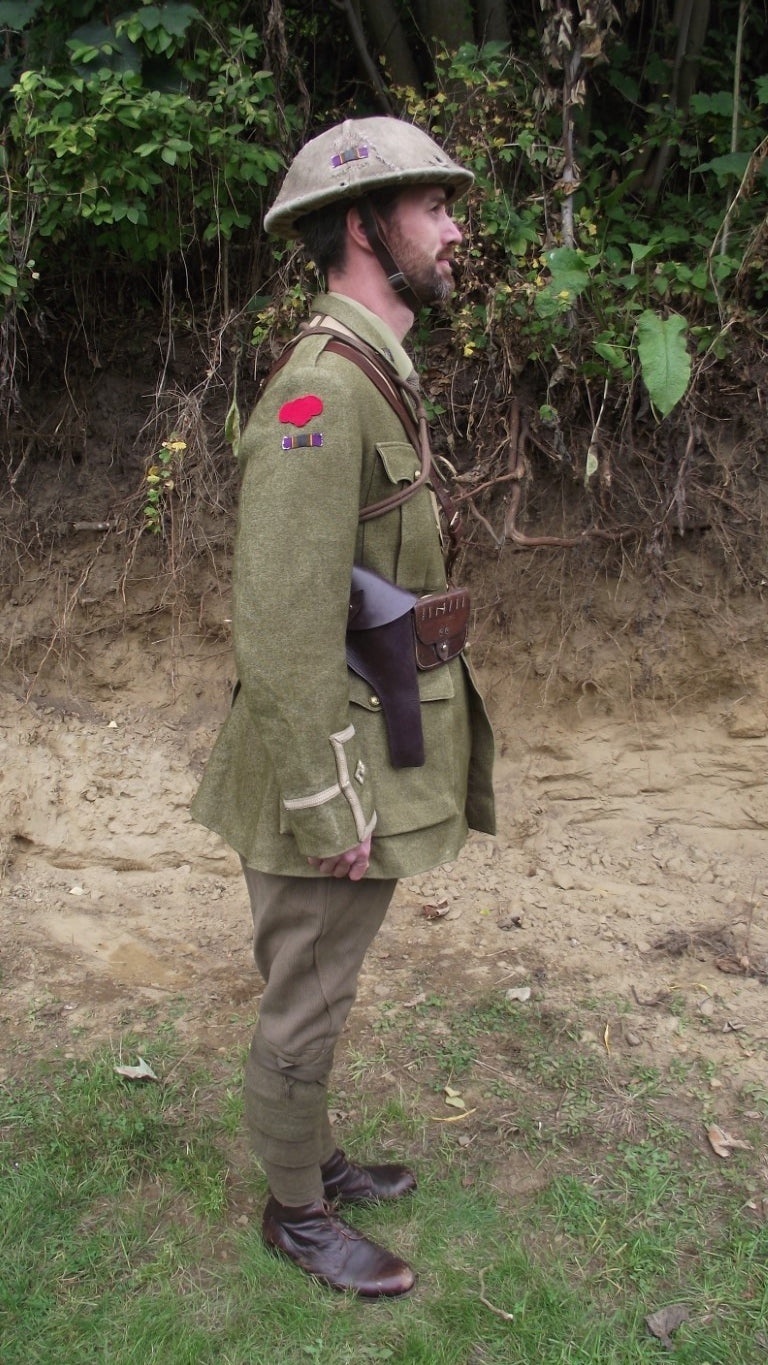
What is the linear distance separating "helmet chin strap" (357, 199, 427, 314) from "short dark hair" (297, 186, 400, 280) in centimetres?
2

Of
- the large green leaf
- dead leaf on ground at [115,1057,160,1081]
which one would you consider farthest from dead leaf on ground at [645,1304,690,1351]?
→ the large green leaf

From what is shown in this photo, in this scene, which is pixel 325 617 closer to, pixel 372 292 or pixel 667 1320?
pixel 372 292

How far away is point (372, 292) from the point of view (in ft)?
6.84

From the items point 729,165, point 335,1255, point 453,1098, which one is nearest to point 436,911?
point 453,1098

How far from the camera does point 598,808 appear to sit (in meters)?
4.24

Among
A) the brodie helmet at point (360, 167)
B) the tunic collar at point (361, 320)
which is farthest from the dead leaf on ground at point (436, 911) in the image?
the brodie helmet at point (360, 167)

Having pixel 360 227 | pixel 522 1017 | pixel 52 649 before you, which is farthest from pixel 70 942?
pixel 360 227

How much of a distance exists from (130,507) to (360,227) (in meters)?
2.52

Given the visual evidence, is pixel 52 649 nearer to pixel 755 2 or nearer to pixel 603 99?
pixel 603 99

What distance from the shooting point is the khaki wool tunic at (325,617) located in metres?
1.85

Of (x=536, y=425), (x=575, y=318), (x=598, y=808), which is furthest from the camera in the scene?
(x=598, y=808)

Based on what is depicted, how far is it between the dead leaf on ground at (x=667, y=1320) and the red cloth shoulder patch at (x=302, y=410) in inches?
78.1

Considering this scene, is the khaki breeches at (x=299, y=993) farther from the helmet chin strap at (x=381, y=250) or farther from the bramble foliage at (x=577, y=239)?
the bramble foliage at (x=577, y=239)

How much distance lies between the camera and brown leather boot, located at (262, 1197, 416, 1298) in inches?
92.5
